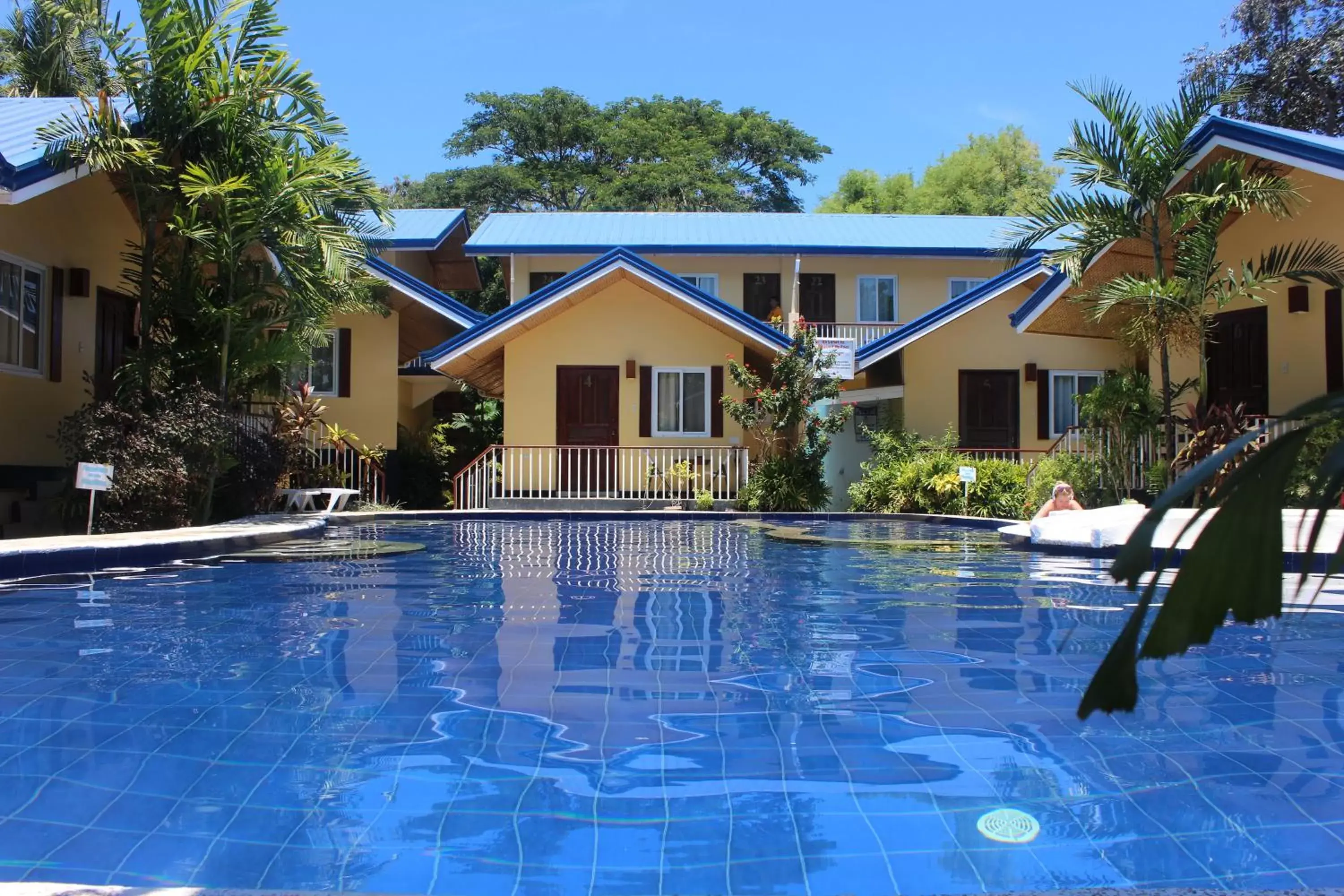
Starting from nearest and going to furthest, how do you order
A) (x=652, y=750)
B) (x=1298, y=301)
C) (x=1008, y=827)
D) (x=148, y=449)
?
(x=1008, y=827), (x=652, y=750), (x=148, y=449), (x=1298, y=301)

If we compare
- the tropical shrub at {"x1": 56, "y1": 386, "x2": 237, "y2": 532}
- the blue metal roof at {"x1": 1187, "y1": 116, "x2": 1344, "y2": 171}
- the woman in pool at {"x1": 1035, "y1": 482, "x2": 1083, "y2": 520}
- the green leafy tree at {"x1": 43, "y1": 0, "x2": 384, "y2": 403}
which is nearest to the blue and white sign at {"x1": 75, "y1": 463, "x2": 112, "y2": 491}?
the tropical shrub at {"x1": 56, "y1": 386, "x2": 237, "y2": 532}

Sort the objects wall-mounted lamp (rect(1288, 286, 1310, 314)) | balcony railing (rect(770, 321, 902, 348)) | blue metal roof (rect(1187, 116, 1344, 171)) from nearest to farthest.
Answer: blue metal roof (rect(1187, 116, 1344, 171)) → wall-mounted lamp (rect(1288, 286, 1310, 314)) → balcony railing (rect(770, 321, 902, 348))

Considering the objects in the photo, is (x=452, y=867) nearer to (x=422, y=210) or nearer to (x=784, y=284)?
(x=784, y=284)

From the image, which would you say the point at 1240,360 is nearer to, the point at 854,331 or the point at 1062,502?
the point at 1062,502

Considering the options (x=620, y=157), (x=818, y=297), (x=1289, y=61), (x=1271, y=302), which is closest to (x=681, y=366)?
(x=818, y=297)

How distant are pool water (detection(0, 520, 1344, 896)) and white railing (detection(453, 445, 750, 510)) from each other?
457 inches

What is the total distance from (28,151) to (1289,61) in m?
25.0

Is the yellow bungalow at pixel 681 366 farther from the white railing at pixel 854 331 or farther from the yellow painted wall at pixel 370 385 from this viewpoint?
the yellow painted wall at pixel 370 385

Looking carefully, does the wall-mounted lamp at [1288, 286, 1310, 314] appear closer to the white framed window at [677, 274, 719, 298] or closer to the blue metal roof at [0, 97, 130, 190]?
the white framed window at [677, 274, 719, 298]

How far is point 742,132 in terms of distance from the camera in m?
39.7

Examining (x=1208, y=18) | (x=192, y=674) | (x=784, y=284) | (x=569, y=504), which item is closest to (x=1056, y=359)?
(x=784, y=284)

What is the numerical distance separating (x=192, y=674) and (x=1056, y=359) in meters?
18.5

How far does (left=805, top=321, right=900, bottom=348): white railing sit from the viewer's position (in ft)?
80.3

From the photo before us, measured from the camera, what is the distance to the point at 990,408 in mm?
20906
